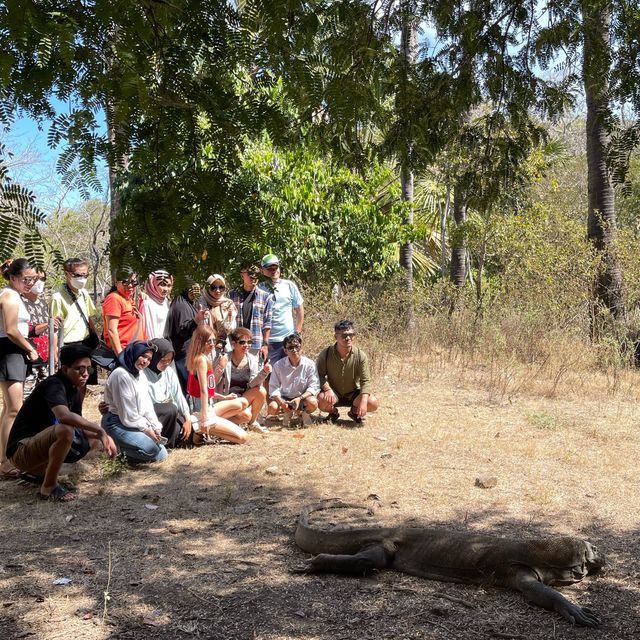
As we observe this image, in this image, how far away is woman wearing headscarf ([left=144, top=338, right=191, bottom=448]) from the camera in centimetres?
651

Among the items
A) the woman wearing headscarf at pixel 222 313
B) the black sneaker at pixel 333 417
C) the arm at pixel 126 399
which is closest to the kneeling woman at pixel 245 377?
the woman wearing headscarf at pixel 222 313

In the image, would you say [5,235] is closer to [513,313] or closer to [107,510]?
[107,510]

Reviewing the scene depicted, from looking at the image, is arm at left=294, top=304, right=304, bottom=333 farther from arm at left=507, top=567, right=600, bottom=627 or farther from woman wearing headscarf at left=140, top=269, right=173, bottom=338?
arm at left=507, top=567, right=600, bottom=627

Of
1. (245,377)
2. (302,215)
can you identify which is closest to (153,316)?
(245,377)

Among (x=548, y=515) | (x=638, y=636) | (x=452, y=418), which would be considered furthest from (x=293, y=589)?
(x=452, y=418)

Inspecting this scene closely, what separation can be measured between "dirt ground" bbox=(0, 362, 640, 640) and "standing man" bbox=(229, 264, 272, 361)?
40.9 inches

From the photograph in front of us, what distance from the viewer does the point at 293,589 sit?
4148 mm

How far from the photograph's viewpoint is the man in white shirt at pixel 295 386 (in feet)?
25.7

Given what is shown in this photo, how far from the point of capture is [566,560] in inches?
165

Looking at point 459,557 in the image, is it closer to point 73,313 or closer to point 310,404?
point 310,404

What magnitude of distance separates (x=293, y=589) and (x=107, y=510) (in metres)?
1.90

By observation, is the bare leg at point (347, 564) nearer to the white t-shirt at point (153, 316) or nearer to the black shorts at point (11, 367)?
the black shorts at point (11, 367)

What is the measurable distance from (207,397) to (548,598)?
3.93m

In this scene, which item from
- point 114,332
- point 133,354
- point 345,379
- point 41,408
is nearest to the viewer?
point 41,408
